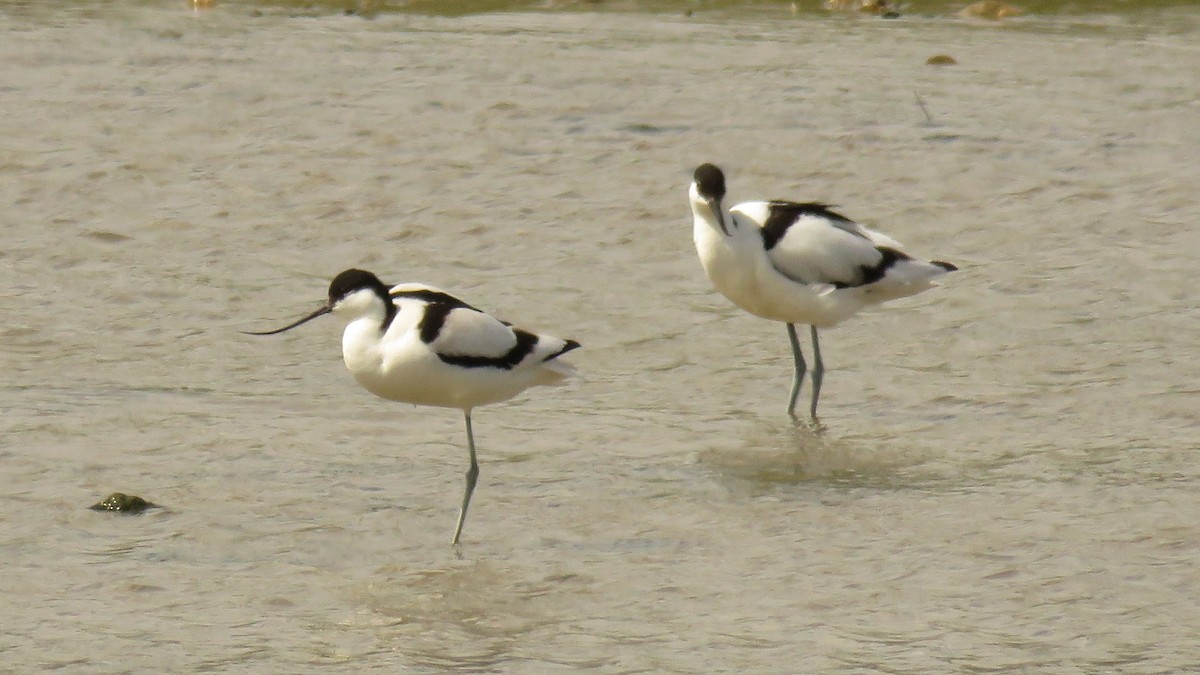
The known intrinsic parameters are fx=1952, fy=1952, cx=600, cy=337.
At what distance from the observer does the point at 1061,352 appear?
27.4ft

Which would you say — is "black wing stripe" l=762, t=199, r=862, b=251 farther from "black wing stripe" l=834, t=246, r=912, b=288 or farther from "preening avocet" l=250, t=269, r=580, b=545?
"preening avocet" l=250, t=269, r=580, b=545

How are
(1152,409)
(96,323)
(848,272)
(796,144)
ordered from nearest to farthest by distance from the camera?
1. (1152,409)
2. (848,272)
3. (96,323)
4. (796,144)

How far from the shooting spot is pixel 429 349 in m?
6.63

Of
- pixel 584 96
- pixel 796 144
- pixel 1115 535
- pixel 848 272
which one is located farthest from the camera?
pixel 584 96

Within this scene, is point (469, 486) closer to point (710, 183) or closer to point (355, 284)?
point (355, 284)

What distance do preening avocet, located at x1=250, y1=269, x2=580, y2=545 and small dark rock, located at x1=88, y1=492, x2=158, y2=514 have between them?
2.43 ft

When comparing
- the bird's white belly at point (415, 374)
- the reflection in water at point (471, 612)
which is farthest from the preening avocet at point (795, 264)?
the reflection in water at point (471, 612)

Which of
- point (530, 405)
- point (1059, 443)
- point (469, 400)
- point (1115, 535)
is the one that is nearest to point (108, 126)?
point (530, 405)

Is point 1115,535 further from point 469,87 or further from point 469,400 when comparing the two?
point 469,87

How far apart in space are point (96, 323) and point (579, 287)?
226cm

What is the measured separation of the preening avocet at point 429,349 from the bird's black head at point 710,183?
1393 mm

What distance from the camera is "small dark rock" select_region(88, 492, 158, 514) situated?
6535mm

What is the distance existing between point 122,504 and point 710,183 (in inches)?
111

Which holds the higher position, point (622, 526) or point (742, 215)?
point (742, 215)
